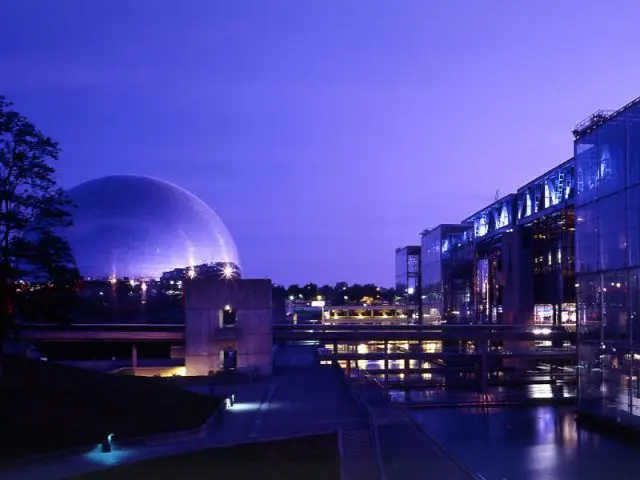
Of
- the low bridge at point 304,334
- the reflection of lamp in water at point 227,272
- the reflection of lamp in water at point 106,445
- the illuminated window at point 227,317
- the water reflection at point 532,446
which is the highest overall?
the reflection of lamp in water at point 227,272

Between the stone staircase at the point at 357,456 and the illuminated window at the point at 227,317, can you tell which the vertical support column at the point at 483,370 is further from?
the stone staircase at the point at 357,456

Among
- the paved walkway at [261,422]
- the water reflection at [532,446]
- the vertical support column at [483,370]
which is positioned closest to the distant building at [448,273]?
the vertical support column at [483,370]

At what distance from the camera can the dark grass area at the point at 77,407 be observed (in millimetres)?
19609

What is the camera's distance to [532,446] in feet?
95.6

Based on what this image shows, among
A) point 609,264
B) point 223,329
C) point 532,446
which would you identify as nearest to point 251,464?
point 532,446

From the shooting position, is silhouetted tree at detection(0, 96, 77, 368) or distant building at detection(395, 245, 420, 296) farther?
distant building at detection(395, 245, 420, 296)

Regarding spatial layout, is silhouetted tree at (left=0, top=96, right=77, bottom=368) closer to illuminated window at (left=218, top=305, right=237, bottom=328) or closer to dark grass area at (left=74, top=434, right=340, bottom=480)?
dark grass area at (left=74, top=434, right=340, bottom=480)

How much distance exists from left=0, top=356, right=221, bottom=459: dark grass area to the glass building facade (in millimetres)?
15080

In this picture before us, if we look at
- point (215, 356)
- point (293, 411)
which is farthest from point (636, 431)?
point (215, 356)

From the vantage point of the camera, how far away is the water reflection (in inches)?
947

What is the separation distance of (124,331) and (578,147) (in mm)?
28120

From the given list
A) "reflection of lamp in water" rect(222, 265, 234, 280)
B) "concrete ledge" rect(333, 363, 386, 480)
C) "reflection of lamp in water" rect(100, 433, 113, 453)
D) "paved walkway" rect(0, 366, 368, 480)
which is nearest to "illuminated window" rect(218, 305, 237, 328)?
"paved walkway" rect(0, 366, 368, 480)

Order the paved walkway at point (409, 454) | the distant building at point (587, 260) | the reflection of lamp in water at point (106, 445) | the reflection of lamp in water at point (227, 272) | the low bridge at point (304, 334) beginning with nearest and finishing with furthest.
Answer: the paved walkway at point (409, 454) < the reflection of lamp in water at point (106, 445) < the distant building at point (587, 260) < the low bridge at point (304, 334) < the reflection of lamp in water at point (227, 272)

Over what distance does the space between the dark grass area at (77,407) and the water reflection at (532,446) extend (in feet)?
30.1
